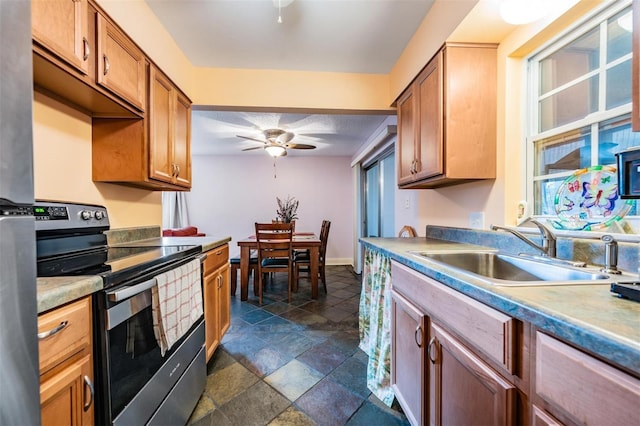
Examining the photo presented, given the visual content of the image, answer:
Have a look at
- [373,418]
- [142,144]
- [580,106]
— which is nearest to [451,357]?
[373,418]

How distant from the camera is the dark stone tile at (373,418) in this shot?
134cm

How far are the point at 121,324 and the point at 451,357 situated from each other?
3.87 feet

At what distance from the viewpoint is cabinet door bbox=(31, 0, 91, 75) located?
3.05ft

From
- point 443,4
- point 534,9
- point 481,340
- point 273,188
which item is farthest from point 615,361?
point 273,188

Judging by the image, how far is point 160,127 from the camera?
176 centimetres

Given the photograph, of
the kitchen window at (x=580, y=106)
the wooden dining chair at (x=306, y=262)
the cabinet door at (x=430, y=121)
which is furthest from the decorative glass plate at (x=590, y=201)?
the wooden dining chair at (x=306, y=262)

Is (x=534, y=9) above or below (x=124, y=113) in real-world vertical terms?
above

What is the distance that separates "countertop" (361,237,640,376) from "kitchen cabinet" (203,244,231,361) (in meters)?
1.49

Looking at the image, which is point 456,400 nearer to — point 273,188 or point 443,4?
point 443,4

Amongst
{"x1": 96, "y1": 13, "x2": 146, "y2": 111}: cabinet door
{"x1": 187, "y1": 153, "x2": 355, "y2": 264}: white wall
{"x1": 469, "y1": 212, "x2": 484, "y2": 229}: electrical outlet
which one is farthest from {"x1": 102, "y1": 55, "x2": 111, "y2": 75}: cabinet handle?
{"x1": 187, "y1": 153, "x2": 355, "y2": 264}: white wall

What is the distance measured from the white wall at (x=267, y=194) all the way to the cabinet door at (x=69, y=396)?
4.58 meters

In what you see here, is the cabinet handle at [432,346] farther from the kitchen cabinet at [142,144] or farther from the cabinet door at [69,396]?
the kitchen cabinet at [142,144]

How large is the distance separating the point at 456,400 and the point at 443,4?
1.98 meters

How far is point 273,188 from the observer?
5320 mm
